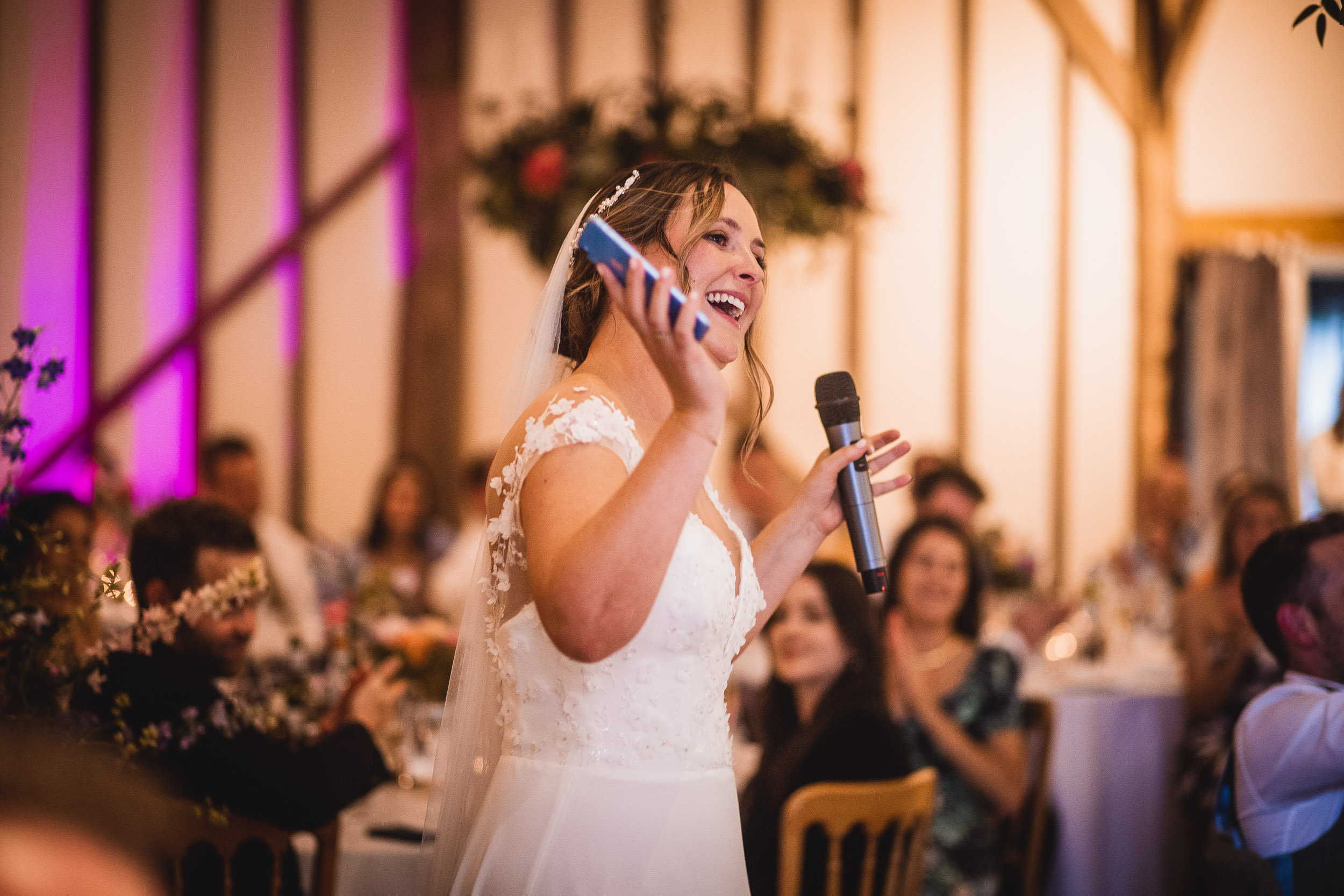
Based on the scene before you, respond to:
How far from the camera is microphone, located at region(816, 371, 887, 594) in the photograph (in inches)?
62.1

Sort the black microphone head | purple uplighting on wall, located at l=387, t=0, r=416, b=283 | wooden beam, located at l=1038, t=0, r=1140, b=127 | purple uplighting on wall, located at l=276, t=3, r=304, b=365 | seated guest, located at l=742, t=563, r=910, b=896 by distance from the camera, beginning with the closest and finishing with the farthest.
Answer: the black microphone head, seated guest, located at l=742, t=563, r=910, b=896, purple uplighting on wall, located at l=276, t=3, r=304, b=365, purple uplighting on wall, located at l=387, t=0, r=416, b=283, wooden beam, located at l=1038, t=0, r=1140, b=127

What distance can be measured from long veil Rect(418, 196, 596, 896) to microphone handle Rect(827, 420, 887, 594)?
1.46 ft

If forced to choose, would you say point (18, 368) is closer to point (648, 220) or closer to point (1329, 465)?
point (648, 220)

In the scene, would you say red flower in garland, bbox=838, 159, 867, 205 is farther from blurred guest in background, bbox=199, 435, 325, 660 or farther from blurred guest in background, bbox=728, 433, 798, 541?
blurred guest in background, bbox=199, 435, 325, 660

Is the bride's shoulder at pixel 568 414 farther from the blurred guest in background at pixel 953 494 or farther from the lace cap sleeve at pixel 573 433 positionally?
the blurred guest in background at pixel 953 494

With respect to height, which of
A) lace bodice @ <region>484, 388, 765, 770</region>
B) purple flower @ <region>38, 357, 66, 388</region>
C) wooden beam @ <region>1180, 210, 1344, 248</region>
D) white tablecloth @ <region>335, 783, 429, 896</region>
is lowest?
white tablecloth @ <region>335, 783, 429, 896</region>

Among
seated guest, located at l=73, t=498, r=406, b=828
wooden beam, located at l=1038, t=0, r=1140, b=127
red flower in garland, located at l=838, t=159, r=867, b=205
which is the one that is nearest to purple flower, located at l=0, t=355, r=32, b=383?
seated guest, located at l=73, t=498, r=406, b=828

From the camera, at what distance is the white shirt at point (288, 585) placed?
4.17 meters

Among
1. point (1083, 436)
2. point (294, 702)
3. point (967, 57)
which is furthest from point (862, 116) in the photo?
point (294, 702)

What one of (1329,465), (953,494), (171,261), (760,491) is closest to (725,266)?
(953,494)

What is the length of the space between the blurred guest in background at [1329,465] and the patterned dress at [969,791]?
4129 millimetres

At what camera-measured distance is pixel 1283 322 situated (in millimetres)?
6918

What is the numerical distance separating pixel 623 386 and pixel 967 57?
6.06 meters

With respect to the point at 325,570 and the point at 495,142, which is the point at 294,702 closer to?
the point at 325,570
